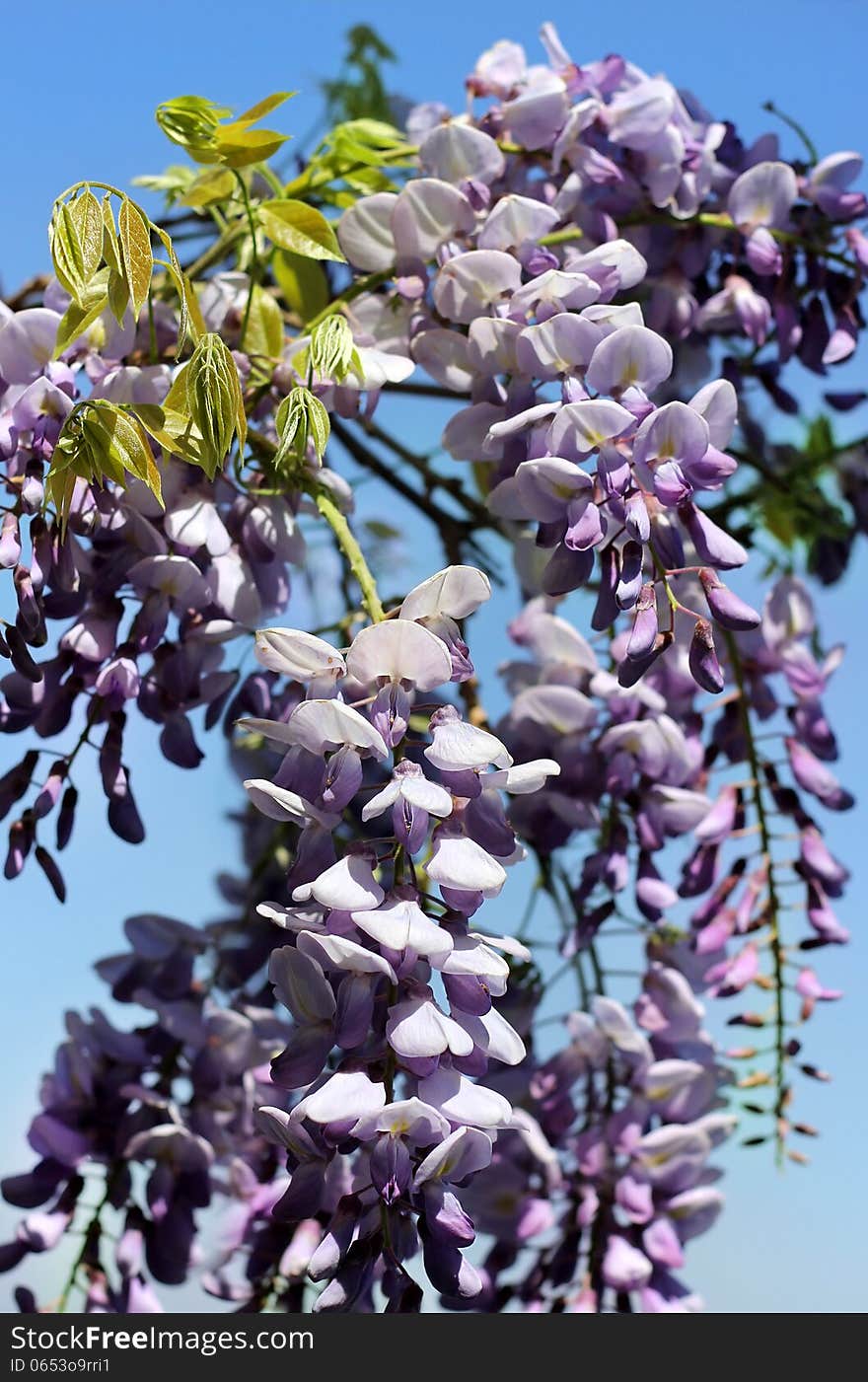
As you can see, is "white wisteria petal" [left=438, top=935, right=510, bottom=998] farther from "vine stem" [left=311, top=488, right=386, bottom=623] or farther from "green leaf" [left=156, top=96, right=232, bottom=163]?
"green leaf" [left=156, top=96, right=232, bottom=163]

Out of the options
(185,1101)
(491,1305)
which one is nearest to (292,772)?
(185,1101)

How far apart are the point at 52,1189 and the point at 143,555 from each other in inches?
14.1

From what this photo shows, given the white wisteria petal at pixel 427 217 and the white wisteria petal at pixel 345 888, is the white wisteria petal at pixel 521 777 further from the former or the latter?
the white wisteria petal at pixel 427 217

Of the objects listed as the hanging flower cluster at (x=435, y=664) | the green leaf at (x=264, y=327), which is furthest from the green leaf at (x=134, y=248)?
the green leaf at (x=264, y=327)

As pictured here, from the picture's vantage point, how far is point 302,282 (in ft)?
2.50

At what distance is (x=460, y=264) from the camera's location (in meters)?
0.62

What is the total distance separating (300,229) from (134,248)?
0.49 feet

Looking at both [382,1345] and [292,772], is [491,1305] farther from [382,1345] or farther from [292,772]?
[292,772]

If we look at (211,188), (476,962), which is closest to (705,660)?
(476,962)

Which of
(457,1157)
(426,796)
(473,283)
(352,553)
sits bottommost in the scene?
(457,1157)

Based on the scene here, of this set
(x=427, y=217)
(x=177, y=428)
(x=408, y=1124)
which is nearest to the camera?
(x=408, y=1124)

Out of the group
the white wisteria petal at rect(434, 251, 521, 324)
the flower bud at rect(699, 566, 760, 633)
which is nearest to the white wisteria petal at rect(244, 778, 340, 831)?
the flower bud at rect(699, 566, 760, 633)

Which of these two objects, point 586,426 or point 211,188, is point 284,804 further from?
point 211,188

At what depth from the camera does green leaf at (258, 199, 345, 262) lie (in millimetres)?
635
